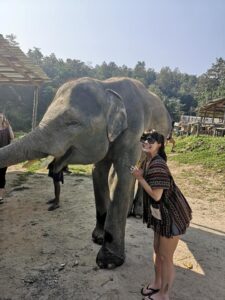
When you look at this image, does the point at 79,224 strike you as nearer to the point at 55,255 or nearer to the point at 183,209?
the point at 55,255

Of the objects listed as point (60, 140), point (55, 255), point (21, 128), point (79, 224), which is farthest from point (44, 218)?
point (21, 128)

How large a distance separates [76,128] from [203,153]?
1046 centimetres

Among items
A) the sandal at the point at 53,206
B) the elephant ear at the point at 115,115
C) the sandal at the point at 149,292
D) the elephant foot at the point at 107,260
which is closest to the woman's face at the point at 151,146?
the elephant ear at the point at 115,115

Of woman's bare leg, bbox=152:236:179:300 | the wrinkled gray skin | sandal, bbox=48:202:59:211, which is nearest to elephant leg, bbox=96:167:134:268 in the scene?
the wrinkled gray skin

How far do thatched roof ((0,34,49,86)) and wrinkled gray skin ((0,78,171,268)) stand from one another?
557cm

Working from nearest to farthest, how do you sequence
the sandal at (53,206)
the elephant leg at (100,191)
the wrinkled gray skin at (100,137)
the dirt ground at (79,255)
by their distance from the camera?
the wrinkled gray skin at (100,137), the dirt ground at (79,255), the elephant leg at (100,191), the sandal at (53,206)

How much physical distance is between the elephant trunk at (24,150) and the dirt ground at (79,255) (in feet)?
4.12

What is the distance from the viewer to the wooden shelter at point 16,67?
30.2ft

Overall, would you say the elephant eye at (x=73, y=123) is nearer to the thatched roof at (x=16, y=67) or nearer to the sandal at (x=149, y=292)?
the sandal at (x=149, y=292)

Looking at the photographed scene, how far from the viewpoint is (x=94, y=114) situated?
11.4 feet

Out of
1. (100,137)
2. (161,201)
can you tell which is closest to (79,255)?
(100,137)

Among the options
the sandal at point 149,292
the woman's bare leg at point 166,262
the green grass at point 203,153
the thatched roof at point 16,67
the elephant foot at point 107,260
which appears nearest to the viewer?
the woman's bare leg at point 166,262

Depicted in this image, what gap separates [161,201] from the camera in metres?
3.04

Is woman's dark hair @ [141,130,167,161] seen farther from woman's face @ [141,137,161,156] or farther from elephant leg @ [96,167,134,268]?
elephant leg @ [96,167,134,268]
